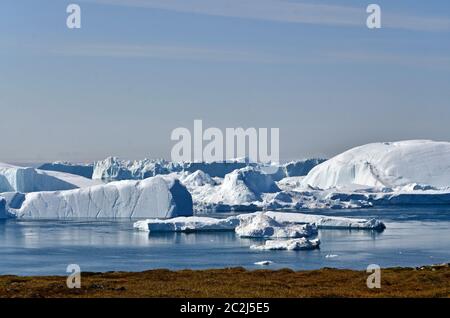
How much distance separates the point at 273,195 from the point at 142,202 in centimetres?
5349

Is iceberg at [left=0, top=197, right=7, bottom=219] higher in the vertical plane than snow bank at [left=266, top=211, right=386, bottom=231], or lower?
higher

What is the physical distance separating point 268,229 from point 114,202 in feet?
135

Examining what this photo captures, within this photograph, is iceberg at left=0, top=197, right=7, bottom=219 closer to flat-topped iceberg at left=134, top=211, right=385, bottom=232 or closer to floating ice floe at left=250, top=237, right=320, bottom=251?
flat-topped iceberg at left=134, top=211, right=385, bottom=232

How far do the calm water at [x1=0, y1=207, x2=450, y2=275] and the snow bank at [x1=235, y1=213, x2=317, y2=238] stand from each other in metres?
2.12

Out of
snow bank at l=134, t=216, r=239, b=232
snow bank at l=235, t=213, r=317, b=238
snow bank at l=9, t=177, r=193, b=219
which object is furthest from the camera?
snow bank at l=9, t=177, r=193, b=219

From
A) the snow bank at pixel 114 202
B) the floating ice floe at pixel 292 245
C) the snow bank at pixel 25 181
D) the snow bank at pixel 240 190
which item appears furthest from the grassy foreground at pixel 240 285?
the snow bank at pixel 240 190

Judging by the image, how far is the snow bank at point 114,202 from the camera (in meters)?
130

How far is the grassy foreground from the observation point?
87.2 feet

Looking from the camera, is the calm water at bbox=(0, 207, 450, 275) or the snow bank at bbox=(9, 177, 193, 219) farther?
the snow bank at bbox=(9, 177, 193, 219)

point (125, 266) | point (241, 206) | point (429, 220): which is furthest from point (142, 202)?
point (125, 266)

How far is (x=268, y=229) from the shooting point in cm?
10312

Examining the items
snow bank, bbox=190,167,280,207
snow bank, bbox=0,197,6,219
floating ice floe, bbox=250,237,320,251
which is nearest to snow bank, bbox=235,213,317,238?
floating ice floe, bbox=250,237,320,251

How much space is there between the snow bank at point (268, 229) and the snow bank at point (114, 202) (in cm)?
2489

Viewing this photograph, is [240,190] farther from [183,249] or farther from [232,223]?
[183,249]
